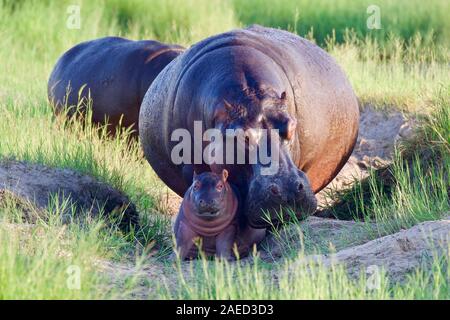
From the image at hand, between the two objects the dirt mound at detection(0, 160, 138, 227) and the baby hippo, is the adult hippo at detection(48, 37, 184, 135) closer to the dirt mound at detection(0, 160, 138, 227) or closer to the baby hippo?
the dirt mound at detection(0, 160, 138, 227)

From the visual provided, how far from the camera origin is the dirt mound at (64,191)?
23.7 ft

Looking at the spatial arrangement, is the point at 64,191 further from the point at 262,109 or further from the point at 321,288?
the point at 321,288

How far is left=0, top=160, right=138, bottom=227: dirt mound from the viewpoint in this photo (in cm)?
724

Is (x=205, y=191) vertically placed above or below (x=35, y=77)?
below

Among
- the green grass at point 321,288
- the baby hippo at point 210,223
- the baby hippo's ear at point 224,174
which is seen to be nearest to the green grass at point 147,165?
the green grass at point 321,288

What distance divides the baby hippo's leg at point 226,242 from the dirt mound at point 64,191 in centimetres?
80

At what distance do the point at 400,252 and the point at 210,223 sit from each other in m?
1.43

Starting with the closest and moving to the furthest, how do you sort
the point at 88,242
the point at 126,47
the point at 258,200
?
the point at 88,242 < the point at 258,200 < the point at 126,47
